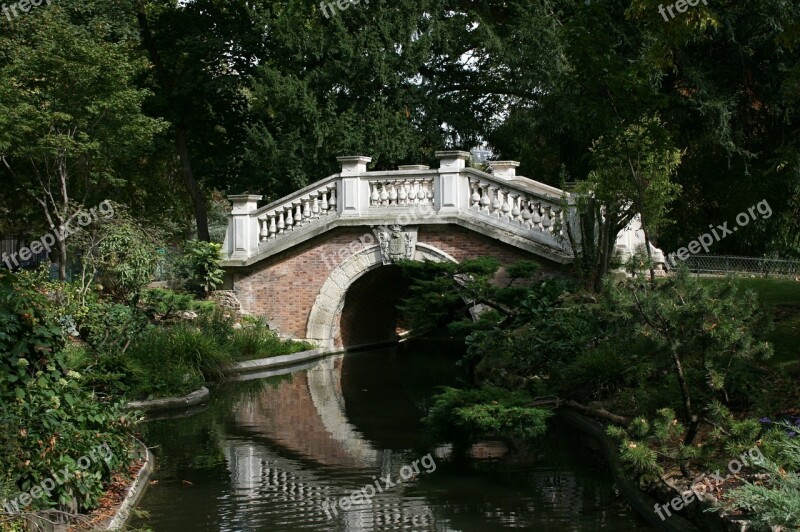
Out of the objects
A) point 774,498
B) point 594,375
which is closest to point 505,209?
point 594,375

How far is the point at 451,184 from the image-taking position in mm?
17688

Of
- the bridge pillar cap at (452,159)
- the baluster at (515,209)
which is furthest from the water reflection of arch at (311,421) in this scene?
the bridge pillar cap at (452,159)

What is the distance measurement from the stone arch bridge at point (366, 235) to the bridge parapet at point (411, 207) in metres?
0.02

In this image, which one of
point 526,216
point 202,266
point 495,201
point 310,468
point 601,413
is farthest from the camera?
point 202,266

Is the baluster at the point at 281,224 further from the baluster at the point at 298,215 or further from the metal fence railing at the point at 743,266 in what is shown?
the metal fence railing at the point at 743,266

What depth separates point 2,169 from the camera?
2477 cm

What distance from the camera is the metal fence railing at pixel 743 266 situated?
1889 cm

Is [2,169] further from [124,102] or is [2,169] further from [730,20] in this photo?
[730,20]

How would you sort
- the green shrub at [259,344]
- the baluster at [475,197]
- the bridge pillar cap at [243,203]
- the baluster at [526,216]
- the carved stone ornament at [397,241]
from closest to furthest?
the baluster at [526,216] → the baluster at [475,197] → the green shrub at [259,344] → the carved stone ornament at [397,241] → the bridge pillar cap at [243,203]

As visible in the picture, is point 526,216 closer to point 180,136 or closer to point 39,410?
point 39,410

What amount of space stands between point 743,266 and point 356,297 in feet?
26.9

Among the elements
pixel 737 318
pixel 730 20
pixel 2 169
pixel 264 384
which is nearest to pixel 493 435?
pixel 737 318

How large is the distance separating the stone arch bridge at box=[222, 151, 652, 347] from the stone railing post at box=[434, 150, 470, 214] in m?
0.02

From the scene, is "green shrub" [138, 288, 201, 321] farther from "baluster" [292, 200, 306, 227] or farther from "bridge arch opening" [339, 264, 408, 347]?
"bridge arch opening" [339, 264, 408, 347]
